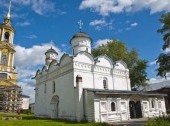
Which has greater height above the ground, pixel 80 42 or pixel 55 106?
pixel 80 42

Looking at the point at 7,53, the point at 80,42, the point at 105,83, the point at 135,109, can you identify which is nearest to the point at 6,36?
the point at 7,53

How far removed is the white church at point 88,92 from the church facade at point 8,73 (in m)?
18.5

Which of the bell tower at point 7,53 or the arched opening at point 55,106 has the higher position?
the bell tower at point 7,53

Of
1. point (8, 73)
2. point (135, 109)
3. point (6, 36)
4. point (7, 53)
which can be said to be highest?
point (6, 36)

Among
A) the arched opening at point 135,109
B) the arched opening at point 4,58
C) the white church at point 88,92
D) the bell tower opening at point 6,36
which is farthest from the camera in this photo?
the bell tower opening at point 6,36

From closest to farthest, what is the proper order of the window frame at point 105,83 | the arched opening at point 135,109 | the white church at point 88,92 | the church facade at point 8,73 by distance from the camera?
the white church at point 88,92 < the arched opening at point 135,109 < the window frame at point 105,83 < the church facade at point 8,73

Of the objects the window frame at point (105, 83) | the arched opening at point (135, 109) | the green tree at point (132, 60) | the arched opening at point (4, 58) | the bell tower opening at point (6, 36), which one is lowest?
the arched opening at point (135, 109)

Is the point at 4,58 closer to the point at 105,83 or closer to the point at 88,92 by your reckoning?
the point at 105,83

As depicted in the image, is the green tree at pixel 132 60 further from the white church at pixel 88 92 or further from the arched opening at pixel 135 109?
the arched opening at pixel 135 109

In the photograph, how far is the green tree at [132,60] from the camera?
38.5 meters

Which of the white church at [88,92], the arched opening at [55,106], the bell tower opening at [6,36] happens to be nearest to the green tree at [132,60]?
the white church at [88,92]

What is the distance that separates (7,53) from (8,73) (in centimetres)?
555

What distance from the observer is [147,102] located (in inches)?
995

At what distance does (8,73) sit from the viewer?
5222cm
